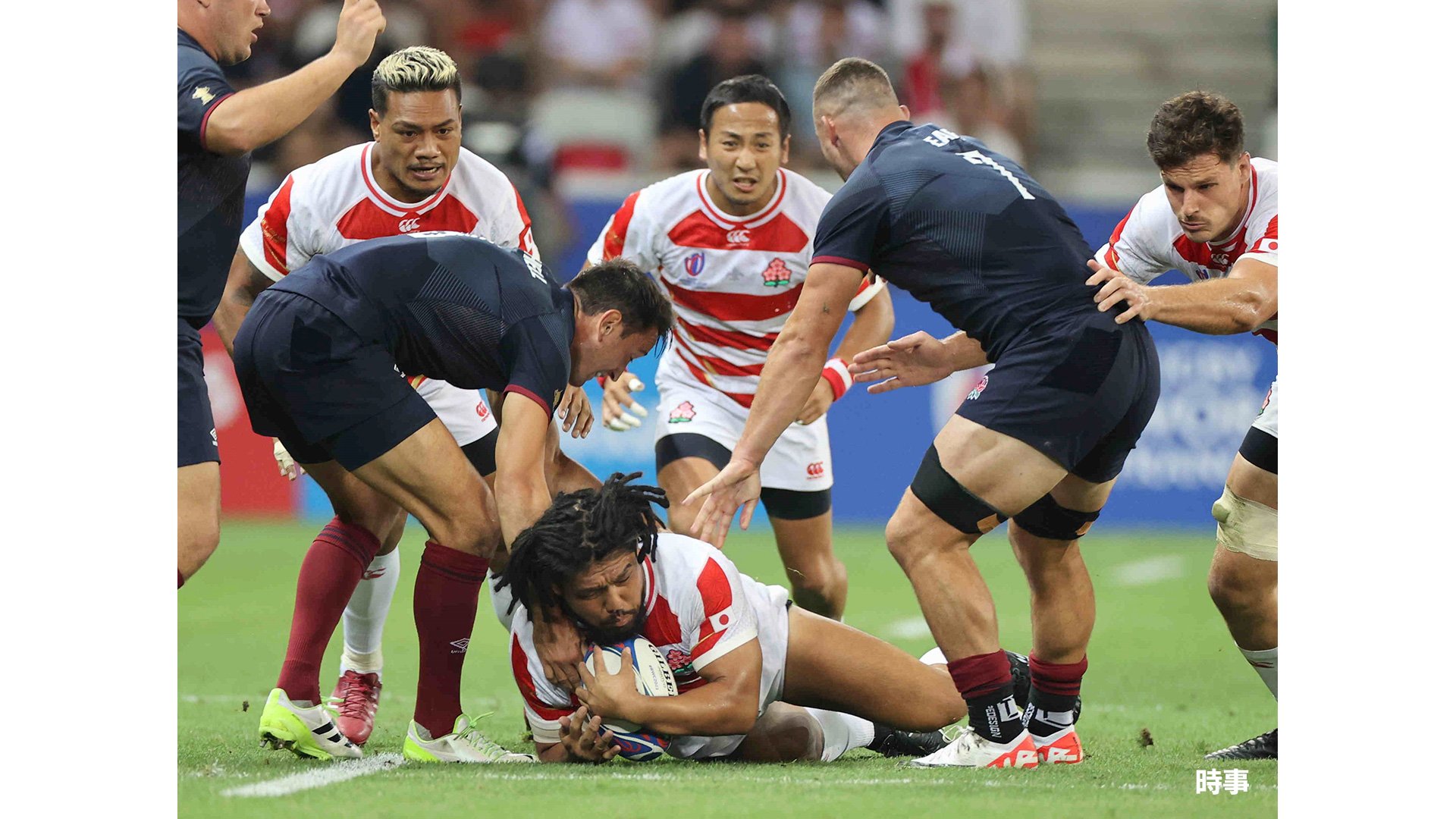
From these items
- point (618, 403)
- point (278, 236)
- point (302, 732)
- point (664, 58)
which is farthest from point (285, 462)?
point (664, 58)

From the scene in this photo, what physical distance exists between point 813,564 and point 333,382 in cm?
250

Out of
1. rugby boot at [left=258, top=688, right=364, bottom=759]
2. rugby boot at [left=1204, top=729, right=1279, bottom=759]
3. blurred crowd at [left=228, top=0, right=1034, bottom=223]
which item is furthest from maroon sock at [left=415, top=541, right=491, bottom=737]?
blurred crowd at [left=228, top=0, right=1034, bottom=223]

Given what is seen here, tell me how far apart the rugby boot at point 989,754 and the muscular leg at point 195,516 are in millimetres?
2068

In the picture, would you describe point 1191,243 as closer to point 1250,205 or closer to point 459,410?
point 1250,205

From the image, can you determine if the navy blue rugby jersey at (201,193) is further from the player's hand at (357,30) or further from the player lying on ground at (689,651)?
the player lying on ground at (689,651)

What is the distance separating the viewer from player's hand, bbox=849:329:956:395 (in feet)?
15.6

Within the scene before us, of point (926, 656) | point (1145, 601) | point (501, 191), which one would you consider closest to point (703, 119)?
point (501, 191)

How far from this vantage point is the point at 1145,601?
8.41 meters

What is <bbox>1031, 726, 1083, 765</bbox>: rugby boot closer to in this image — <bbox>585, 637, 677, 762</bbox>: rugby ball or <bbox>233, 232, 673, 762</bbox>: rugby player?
<bbox>585, 637, 677, 762</bbox>: rugby ball

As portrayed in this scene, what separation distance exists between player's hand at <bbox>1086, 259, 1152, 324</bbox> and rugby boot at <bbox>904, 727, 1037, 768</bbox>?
3.94ft

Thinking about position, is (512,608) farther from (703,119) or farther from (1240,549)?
Result: (703,119)

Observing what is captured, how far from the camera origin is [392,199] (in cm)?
548

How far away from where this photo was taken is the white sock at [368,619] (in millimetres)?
5258

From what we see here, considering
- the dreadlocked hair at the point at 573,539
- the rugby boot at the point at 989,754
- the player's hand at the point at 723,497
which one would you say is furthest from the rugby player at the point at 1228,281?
the dreadlocked hair at the point at 573,539
